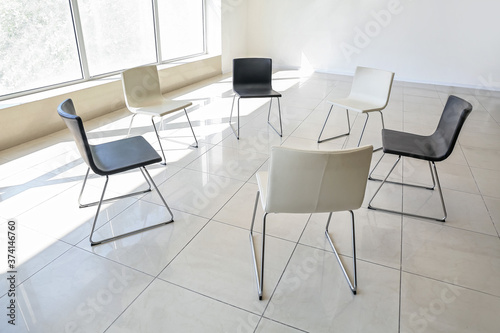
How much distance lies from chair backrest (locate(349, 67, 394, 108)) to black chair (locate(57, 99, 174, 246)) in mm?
2368

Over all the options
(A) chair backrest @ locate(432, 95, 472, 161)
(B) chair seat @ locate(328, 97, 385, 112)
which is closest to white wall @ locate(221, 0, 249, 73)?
(B) chair seat @ locate(328, 97, 385, 112)

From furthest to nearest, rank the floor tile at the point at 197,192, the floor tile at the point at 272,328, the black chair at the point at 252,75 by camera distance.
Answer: the black chair at the point at 252,75 → the floor tile at the point at 197,192 → the floor tile at the point at 272,328

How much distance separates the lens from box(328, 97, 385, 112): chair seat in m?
3.32

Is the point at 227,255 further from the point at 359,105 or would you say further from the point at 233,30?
the point at 233,30

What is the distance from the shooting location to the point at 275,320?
168 cm

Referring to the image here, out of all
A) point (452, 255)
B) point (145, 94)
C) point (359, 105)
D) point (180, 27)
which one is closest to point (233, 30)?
point (180, 27)

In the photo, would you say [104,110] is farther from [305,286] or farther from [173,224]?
[305,286]

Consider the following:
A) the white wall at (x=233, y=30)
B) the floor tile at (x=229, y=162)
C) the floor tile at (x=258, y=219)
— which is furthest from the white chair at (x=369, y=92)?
the white wall at (x=233, y=30)

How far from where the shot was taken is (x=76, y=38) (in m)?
4.14

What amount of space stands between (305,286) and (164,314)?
76 cm

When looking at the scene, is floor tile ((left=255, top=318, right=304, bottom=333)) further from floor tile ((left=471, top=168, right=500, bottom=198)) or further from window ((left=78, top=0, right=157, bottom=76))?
window ((left=78, top=0, right=157, bottom=76))

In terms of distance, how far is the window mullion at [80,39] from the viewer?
401cm

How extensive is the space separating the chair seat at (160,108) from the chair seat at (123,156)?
2.11ft

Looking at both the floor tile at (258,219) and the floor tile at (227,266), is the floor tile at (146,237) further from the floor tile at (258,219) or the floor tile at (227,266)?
the floor tile at (258,219)
